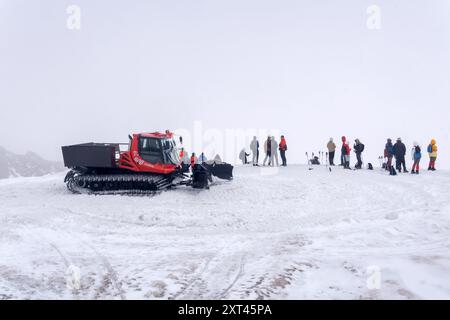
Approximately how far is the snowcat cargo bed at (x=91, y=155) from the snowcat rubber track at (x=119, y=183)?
49 centimetres

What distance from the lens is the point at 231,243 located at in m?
8.20

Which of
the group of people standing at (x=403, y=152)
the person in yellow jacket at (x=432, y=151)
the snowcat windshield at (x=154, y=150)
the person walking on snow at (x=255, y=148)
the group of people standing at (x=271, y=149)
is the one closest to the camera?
the snowcat windshield at (x=154, y=150)

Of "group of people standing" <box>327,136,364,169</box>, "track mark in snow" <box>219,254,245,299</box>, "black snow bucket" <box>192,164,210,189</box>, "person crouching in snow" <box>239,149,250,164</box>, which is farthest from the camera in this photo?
"person crouching in snow" <box>239,149,250,164</box>

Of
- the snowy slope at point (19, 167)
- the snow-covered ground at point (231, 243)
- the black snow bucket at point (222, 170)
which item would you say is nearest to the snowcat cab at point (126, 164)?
the snow-covered ground at point (231, 243)

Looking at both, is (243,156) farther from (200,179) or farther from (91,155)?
(91,155)

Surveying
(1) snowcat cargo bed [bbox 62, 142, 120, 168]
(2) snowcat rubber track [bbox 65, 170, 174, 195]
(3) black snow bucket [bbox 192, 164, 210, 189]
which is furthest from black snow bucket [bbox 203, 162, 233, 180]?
(1) snowcat cargo bed [bbox 62, 142, 120, 168]

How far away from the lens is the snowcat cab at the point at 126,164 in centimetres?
1402

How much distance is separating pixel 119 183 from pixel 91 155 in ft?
5.60

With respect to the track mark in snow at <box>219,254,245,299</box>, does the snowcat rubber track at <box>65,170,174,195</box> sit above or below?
above

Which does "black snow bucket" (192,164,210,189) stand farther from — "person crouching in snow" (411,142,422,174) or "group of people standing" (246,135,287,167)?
"person crouching in snow" (411,142,422,174)

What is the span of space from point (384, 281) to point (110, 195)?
33.7ft

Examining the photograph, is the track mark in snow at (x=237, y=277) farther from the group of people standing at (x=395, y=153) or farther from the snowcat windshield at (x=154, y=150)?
the group of people standing at (x=395, y=153)

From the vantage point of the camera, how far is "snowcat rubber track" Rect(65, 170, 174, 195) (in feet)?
44.2
